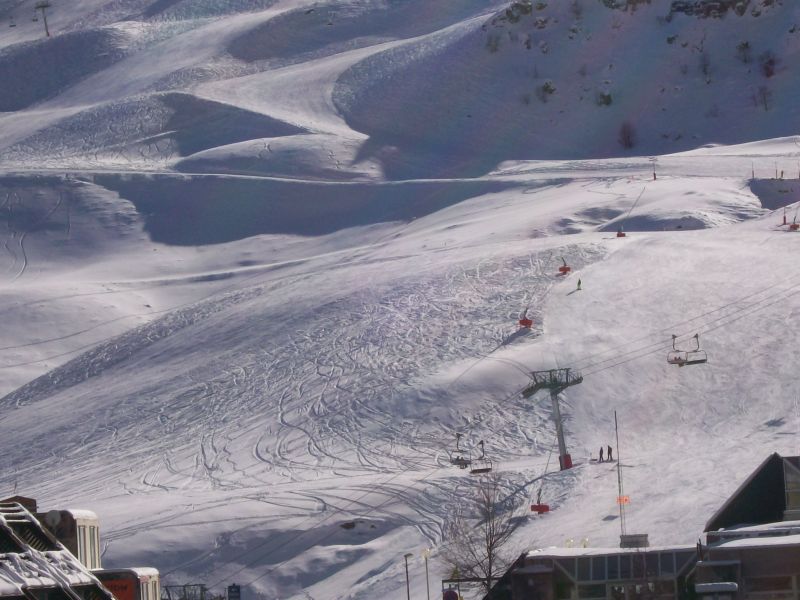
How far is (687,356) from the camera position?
40.3 metres

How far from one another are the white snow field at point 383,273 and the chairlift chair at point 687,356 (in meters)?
0.36

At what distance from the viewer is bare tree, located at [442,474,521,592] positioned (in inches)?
1047

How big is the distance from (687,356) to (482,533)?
34.5 ft

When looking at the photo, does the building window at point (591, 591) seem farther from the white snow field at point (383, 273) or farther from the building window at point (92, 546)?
the white snow field at point (383, 273)

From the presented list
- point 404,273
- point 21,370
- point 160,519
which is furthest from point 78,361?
point 160,519

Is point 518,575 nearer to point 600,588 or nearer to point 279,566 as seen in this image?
point 600,588

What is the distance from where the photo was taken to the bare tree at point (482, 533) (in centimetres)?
2659

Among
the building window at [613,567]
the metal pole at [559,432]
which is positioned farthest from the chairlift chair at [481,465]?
the building window at [613,567]

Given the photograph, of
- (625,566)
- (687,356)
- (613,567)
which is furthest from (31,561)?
(687,356)

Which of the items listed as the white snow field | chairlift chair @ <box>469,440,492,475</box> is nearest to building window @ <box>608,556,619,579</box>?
the white snow field

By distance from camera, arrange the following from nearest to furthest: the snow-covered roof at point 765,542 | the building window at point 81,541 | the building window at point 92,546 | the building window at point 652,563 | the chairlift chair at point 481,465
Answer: the building window at point 81,541, the building window at point 92,546, the snow-covered roof at point 765,542, the building window at point 652,563, the chairlift chair at point 481,465

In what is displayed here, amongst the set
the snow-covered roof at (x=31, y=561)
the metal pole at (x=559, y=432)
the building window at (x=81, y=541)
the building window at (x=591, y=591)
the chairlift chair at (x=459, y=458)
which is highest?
the snow-covered roof at (x=31, y=561)

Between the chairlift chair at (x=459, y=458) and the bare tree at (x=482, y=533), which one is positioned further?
the chairlift chair at (x=459, y=458)

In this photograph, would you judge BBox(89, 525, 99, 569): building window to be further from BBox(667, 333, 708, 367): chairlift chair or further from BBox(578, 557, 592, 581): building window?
BBox(667, 333, 708, 367): chairlift chair
